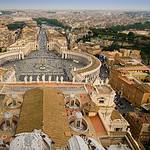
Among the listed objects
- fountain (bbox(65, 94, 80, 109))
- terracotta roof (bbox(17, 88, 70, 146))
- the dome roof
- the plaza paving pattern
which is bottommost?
the plaza paving pattern

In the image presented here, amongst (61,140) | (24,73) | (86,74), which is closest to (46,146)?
(61,140)

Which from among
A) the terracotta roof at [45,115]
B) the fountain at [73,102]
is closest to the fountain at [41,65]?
the fountain at [73,102]

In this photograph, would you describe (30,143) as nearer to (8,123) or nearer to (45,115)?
(45,115)

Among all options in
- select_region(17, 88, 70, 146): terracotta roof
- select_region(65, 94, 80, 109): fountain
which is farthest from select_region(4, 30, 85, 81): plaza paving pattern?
select_region(17, 88, 70, 146): terracotta roof

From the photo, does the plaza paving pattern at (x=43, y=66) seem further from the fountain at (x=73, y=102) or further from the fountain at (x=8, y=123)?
the fountain at (x=8, y=123)

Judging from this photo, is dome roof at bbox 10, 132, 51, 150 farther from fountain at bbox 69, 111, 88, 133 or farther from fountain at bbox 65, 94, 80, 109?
fountain at bbox 65, 94, 80, 109

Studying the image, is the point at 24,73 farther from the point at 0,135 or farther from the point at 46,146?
the point at 46,146

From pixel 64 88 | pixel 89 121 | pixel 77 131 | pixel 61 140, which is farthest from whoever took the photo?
pixel 64 88

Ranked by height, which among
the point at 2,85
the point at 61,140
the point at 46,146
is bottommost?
the point at 2,85
